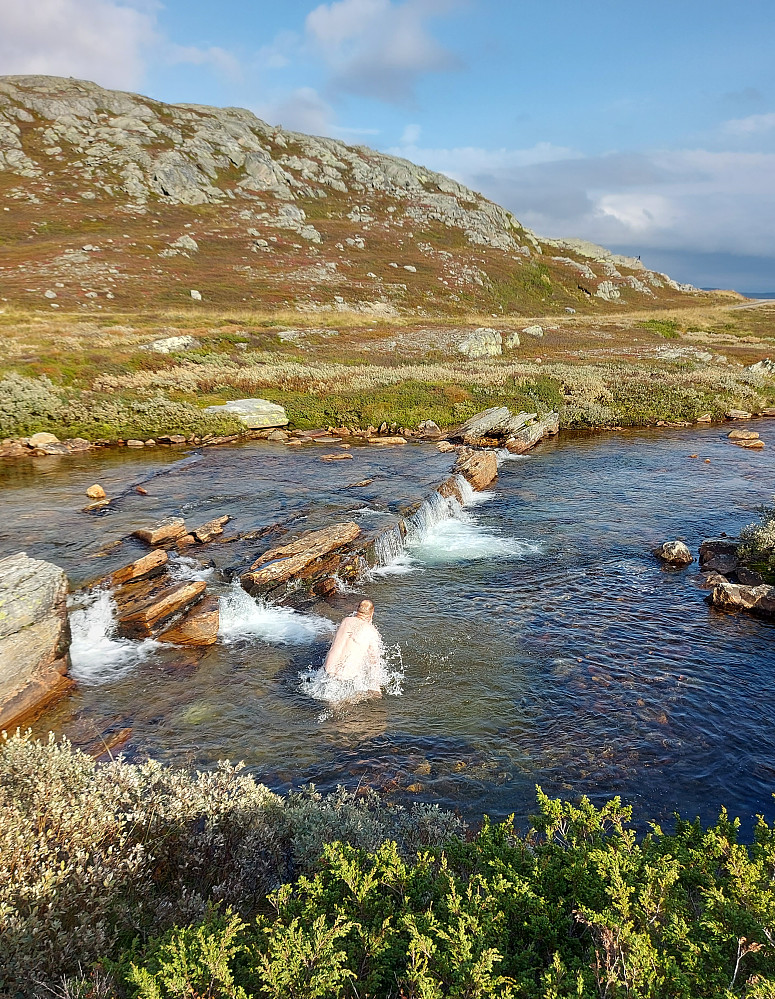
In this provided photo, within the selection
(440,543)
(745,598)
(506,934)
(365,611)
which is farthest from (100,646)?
(745,598)

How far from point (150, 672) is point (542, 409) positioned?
1241 inches

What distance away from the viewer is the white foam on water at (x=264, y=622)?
1327cm

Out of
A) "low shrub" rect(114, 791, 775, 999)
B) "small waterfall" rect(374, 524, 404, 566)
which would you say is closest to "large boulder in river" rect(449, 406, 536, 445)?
"small waterfall" rect(374, 524, 404, 566)

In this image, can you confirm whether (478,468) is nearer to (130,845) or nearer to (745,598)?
(745,598)

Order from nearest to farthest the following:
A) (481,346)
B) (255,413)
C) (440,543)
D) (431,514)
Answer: (440,543) < (431,514) < (255,413) < (481,346)

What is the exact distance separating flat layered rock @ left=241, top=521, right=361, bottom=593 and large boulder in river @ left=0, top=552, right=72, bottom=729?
4468mm

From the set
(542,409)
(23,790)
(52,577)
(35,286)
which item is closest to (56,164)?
(35,286)

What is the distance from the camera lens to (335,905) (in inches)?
169

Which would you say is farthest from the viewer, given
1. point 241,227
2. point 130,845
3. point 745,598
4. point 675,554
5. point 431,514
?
point 241,227

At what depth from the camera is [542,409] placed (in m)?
37.3

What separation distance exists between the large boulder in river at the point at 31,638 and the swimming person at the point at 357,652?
5509 mm

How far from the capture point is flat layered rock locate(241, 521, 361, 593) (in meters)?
14.9

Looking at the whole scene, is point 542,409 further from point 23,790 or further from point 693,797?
point 23,790

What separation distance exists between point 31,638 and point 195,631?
326 cm
